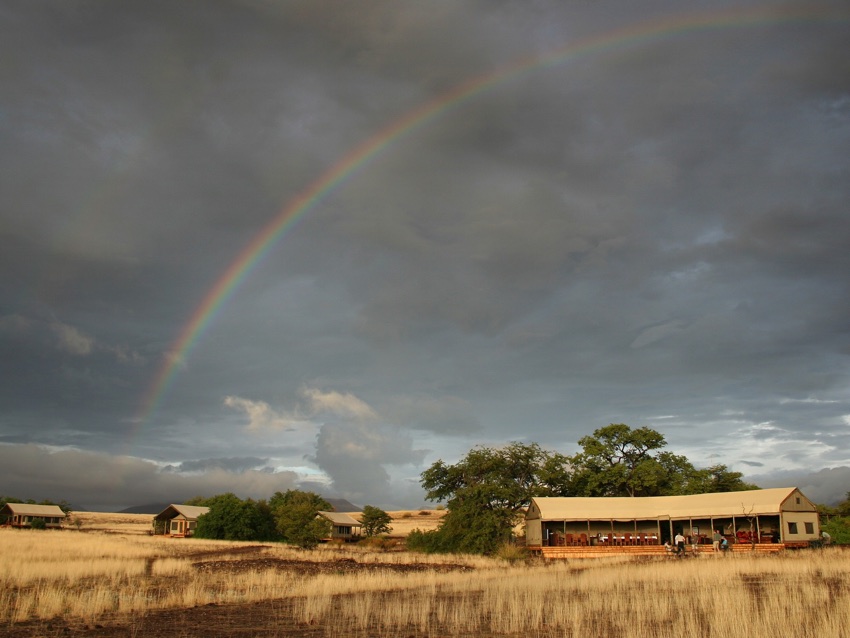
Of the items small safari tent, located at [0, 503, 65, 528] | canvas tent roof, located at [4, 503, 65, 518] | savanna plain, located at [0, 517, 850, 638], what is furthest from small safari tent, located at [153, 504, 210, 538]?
savanna plain, located at [0, 517, 850, 638]

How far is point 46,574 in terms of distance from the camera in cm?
2450

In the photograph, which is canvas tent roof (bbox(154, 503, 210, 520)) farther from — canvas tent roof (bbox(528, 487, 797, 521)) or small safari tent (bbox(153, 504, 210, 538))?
canvas tent roof (bbox(528, 487, 797, 521))

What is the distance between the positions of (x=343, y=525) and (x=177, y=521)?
793 inches

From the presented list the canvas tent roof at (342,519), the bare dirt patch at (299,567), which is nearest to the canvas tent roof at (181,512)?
the canvas tent roof at (342,519)

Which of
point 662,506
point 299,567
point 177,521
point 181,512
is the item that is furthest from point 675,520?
point 177,521

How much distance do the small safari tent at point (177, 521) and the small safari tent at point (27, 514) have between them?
17.4m

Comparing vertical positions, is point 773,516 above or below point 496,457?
below

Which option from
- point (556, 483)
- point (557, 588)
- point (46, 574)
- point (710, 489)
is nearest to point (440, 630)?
point (557, 588)

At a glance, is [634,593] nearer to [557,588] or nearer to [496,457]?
[557,588]

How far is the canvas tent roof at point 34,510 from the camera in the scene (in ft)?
301

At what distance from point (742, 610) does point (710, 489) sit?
52.1 m

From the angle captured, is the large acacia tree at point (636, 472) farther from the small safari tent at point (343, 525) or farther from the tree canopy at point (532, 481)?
the small safari tent at point (343, 525)

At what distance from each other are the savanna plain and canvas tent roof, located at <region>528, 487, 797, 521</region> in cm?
1715

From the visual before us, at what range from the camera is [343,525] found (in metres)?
84.9
